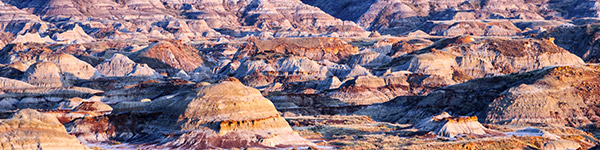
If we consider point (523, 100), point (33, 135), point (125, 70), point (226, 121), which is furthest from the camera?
point (125, 70)

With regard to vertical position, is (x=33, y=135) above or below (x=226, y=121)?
below

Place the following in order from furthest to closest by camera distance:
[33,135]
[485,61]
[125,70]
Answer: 1. [485,61]
2. [125,70]
3. [33,135]

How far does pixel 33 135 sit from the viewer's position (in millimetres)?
59406

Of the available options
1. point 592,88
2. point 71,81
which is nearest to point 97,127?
point 592,88

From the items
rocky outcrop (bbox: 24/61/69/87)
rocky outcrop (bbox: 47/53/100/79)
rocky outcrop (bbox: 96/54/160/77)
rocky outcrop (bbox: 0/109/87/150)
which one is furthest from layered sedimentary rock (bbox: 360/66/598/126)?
rocky outcrop (bbox: 47/53/100/79)

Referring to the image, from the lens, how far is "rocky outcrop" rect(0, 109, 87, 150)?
191 feet

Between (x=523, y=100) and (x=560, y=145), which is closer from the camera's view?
(x=560, y=145)

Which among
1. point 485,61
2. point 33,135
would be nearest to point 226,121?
point 33,135

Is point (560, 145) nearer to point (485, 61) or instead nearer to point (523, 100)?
point (523, 100)

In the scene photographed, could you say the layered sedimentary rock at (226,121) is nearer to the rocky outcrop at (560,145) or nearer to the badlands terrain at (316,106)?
the badlands terrain at (316,106)

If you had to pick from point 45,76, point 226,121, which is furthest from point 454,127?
point 45,76

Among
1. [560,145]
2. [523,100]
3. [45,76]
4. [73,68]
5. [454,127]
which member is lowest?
[560,145]

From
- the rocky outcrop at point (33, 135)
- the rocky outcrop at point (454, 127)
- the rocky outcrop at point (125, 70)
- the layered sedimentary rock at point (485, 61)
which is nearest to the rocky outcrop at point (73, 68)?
the rocky outcrop at point (125, 70)

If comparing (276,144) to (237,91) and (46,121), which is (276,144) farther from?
(46,121)
